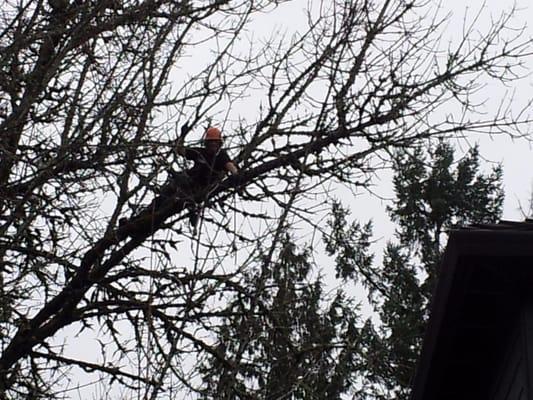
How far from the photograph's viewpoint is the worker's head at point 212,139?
780 cm

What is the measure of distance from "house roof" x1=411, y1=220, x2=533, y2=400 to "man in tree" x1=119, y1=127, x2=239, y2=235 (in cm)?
174

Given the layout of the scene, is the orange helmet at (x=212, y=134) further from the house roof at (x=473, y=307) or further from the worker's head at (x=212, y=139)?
the house roof at (x=473, y=307)

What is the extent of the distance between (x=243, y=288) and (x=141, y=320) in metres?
1.08

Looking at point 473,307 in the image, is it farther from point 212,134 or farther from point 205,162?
point 212,134

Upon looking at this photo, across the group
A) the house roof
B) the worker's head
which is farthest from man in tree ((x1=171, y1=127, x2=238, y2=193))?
the house roof

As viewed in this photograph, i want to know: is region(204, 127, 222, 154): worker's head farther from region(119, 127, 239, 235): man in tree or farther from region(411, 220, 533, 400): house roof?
region(411, 220, 533, 400): house roof

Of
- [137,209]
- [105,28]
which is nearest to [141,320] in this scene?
[137,209]

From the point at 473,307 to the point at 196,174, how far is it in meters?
2.30

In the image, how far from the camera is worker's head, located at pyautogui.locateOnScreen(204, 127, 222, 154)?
7.80 m

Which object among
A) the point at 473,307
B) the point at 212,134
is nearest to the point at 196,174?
the point at 212,134

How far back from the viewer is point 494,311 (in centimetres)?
720

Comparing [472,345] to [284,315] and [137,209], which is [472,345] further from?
[137,209]

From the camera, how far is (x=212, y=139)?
779 centimetres

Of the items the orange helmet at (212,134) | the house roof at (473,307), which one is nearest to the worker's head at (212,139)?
the orange helmet at (212,134)
